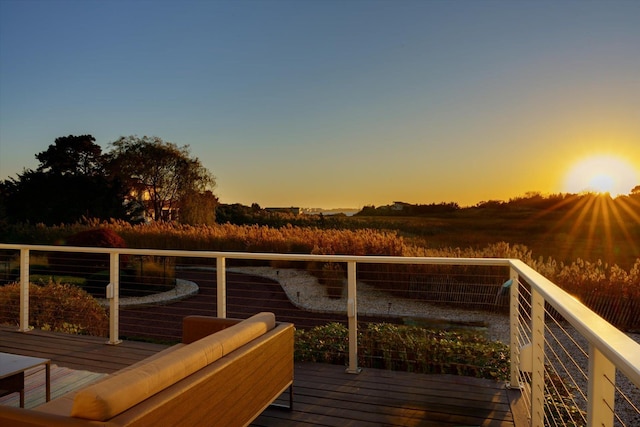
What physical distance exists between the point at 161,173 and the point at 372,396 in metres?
23.4

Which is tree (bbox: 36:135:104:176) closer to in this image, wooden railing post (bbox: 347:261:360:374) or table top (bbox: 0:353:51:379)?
table top (bbox: 0:353:51:379)

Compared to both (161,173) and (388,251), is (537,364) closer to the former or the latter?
(388,251)

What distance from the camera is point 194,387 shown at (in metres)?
1.77

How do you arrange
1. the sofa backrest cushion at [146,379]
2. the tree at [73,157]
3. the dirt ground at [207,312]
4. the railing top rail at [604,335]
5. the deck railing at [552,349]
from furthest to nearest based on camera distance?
1. the tree at [73,157]
2. the dirt ground at [207,312]
3. the sofa backrest cushion at [146,379]
4. the deck railing at [552,349]
5. the railing top rail at [604,335]

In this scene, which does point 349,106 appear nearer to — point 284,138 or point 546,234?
point 284,138

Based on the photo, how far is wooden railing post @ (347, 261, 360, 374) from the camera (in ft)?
11.3

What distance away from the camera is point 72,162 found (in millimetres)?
26422

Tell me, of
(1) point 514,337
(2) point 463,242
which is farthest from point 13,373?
(2) point 463,242

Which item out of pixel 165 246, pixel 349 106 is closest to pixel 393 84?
pixel 349 106

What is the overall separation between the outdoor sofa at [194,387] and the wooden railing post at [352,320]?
820 millimetres

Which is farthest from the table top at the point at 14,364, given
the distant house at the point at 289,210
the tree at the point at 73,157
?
the tree at the point at 73,157

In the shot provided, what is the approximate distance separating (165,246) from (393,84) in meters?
6.89

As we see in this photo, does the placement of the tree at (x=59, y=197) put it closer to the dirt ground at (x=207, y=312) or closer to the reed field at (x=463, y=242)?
the reed field at (x=463, y=242)

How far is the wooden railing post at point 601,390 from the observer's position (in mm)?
1182
